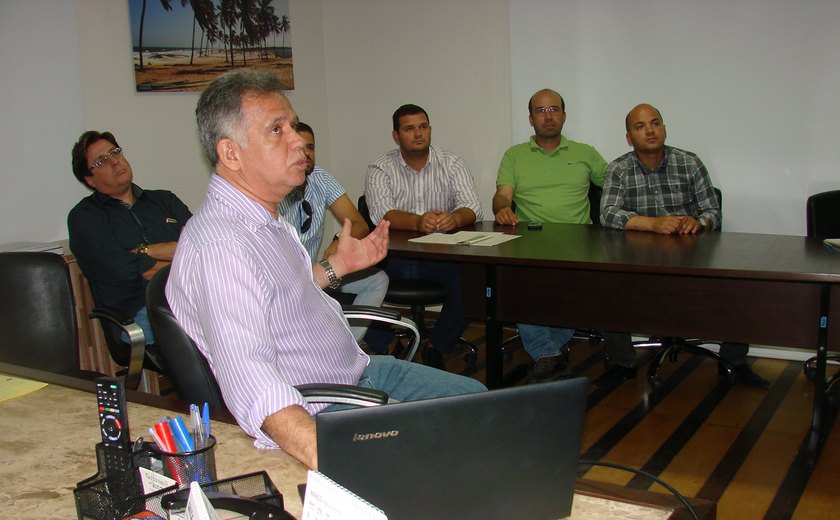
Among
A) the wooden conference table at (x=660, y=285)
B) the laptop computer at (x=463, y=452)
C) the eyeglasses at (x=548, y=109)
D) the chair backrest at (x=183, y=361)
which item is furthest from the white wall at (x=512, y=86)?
the laptop computer at (x=463, y=452)

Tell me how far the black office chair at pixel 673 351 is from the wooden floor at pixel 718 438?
5 cm

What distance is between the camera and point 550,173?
4.43 meters

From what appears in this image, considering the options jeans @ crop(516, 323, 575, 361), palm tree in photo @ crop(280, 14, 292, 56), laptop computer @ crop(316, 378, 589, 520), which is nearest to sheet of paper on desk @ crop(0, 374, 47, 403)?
laptop computer @ crop(316, 378, 589, 520)

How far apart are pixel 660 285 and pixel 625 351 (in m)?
0.85

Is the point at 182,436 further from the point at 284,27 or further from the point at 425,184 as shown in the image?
the point at 284,27

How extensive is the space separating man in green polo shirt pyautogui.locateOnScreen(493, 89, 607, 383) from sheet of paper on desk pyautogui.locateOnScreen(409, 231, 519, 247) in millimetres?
481

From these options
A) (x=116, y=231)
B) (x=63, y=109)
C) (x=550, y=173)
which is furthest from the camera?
(x=550, y=173)

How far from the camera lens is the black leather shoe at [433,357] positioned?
4.19 metres

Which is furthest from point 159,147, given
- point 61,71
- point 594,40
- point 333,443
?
point 333,443

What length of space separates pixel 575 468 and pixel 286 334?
0.84 metres

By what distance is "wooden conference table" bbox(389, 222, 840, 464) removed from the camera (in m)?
2.95

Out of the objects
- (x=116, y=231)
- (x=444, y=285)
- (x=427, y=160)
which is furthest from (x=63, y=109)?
(x=444, y=285)

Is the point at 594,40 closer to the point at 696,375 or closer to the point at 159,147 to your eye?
the point at 696,375

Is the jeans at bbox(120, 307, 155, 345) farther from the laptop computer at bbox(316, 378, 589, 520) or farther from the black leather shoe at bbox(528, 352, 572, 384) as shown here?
the laptop computer at bbox(316, 378, 589, 520)
